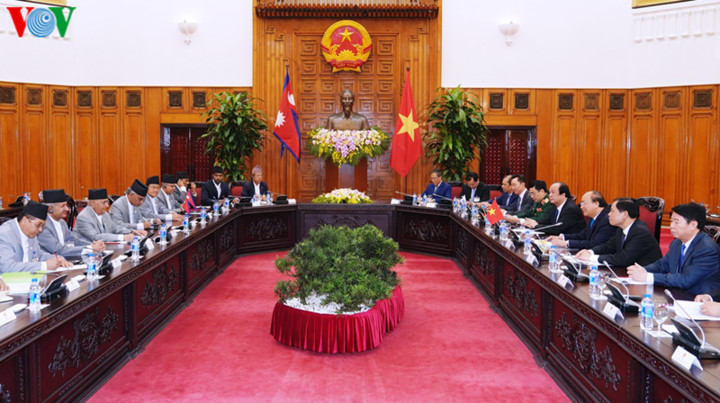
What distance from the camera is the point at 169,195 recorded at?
7422mm

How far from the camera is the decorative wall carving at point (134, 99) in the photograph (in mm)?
10719

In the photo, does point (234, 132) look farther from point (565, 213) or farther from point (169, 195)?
point (565, 213)

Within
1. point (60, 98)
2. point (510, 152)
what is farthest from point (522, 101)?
point (60, 98)

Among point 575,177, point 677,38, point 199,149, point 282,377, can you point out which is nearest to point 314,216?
point 199,149

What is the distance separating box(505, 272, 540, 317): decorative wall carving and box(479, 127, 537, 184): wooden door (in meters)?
6.40

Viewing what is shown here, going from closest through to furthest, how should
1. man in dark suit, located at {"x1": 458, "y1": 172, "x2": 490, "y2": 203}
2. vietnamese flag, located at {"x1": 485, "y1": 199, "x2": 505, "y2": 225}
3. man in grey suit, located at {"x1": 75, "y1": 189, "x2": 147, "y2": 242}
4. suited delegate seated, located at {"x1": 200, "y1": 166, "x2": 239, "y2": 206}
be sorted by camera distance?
man in grey suit, located at {"x1": 75, "y1": 189, "x2": 147, "y2": 242} < vietnamese flag, located at {"x1": 485, "y1": 199, "x2": 505, "y2": 225} < suited delegate seated, located at {"x1": 200, "y1": 166, "x2": 239, "y2": 206} < man in dark suit, located at {"x1": 458, "y1": 172, "x2": 490, "y2": 203}

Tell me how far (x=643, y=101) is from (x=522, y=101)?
7.32 feet

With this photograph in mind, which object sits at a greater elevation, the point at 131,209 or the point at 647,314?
the point at 131,209

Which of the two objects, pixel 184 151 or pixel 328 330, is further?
pixel 184 151

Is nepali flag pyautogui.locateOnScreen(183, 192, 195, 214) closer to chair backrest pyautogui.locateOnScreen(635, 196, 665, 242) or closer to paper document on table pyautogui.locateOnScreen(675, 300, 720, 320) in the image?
chair backrest pyautogui.locateOnScreen(635, 196, 665, 242)

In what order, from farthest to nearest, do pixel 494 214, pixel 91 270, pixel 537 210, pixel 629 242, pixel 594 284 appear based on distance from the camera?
pixel 537 210 < pixel 494 214 < pixel 629 242 < pixel 91 270 < pixel 594 284

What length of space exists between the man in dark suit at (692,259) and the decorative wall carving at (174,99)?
9.31m

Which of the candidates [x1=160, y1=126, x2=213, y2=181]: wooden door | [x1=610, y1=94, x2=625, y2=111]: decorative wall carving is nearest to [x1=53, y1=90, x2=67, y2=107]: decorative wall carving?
[x1=160, y1=126, x2=213, y2=181]: wooden door

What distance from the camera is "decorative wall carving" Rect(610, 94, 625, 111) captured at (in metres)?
10.6
